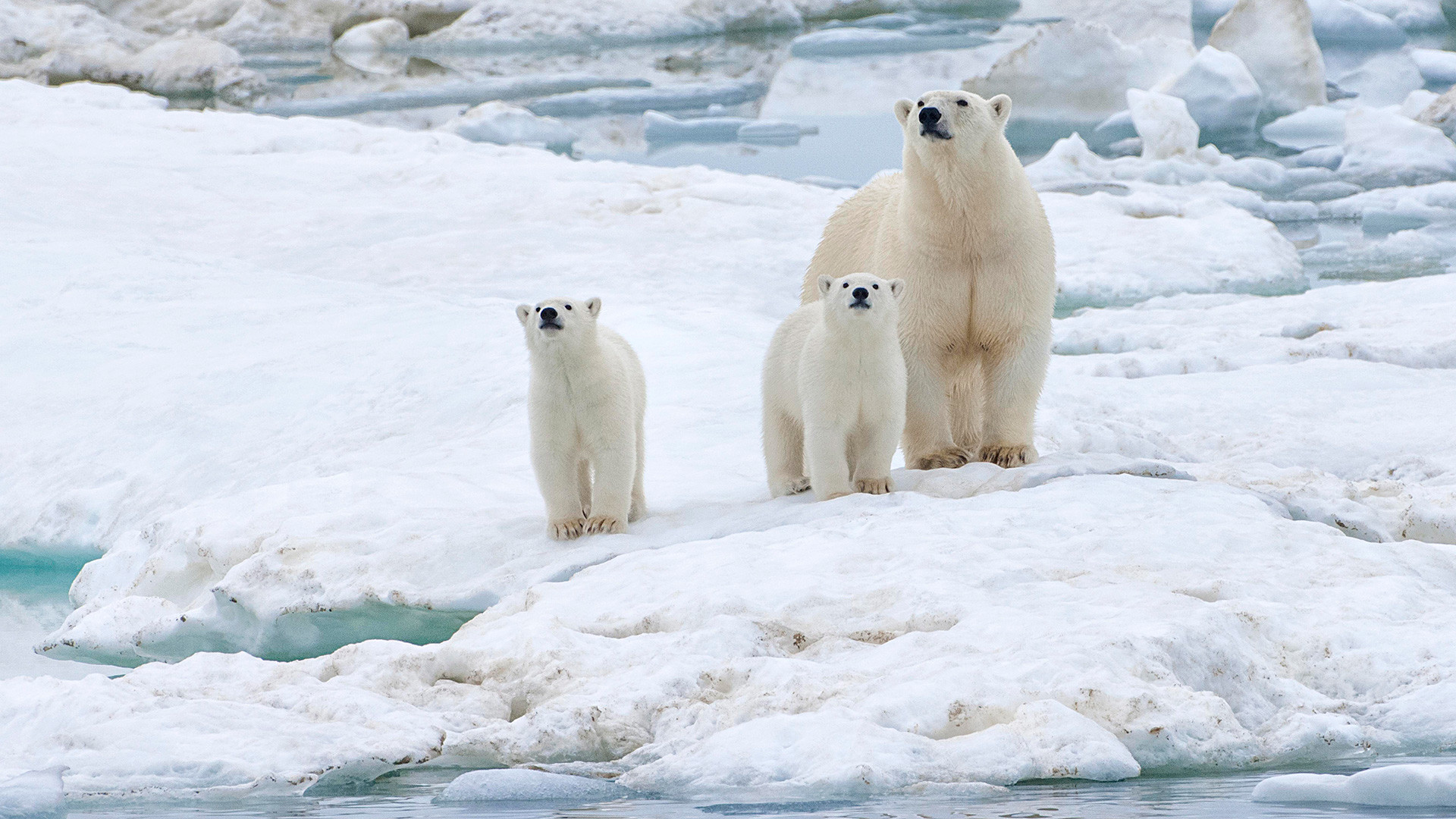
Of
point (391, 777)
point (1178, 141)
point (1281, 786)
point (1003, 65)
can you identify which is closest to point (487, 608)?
point (391, 777)

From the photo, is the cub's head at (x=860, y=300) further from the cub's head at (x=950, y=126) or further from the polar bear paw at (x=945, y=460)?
the polar bear paw at (x=945, y=460)

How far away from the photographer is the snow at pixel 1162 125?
719 inches

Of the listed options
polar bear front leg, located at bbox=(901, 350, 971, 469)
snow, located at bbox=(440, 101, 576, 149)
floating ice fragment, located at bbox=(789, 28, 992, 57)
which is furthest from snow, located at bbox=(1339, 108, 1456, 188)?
polar bear front leg, located at bbox=(901, 350, 971, 469)

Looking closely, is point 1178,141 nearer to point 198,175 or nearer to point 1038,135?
point 1038,135

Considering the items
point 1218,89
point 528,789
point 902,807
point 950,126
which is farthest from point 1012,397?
point 1218,89

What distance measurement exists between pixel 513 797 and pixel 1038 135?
66.7 ft

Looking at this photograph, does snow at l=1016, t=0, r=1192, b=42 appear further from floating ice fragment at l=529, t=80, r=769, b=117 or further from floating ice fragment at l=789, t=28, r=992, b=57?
floating ice fragment at l=529, t=80, r=769, b=117

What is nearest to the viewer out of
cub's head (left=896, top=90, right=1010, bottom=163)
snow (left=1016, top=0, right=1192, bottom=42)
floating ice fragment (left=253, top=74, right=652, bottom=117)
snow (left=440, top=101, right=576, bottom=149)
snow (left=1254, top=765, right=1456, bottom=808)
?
snow (left=1254, top=765, right=1456, bottom=808)

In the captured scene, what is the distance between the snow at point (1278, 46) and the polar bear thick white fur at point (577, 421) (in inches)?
745

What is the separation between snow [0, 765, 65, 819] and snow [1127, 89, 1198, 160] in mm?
16686

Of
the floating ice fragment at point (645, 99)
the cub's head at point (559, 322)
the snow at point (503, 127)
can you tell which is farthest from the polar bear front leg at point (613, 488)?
the floating ice fragment at point (645, 99)

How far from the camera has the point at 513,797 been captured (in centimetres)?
339

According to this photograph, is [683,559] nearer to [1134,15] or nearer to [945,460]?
[945,460]

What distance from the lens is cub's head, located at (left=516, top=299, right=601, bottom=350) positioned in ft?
16.5
